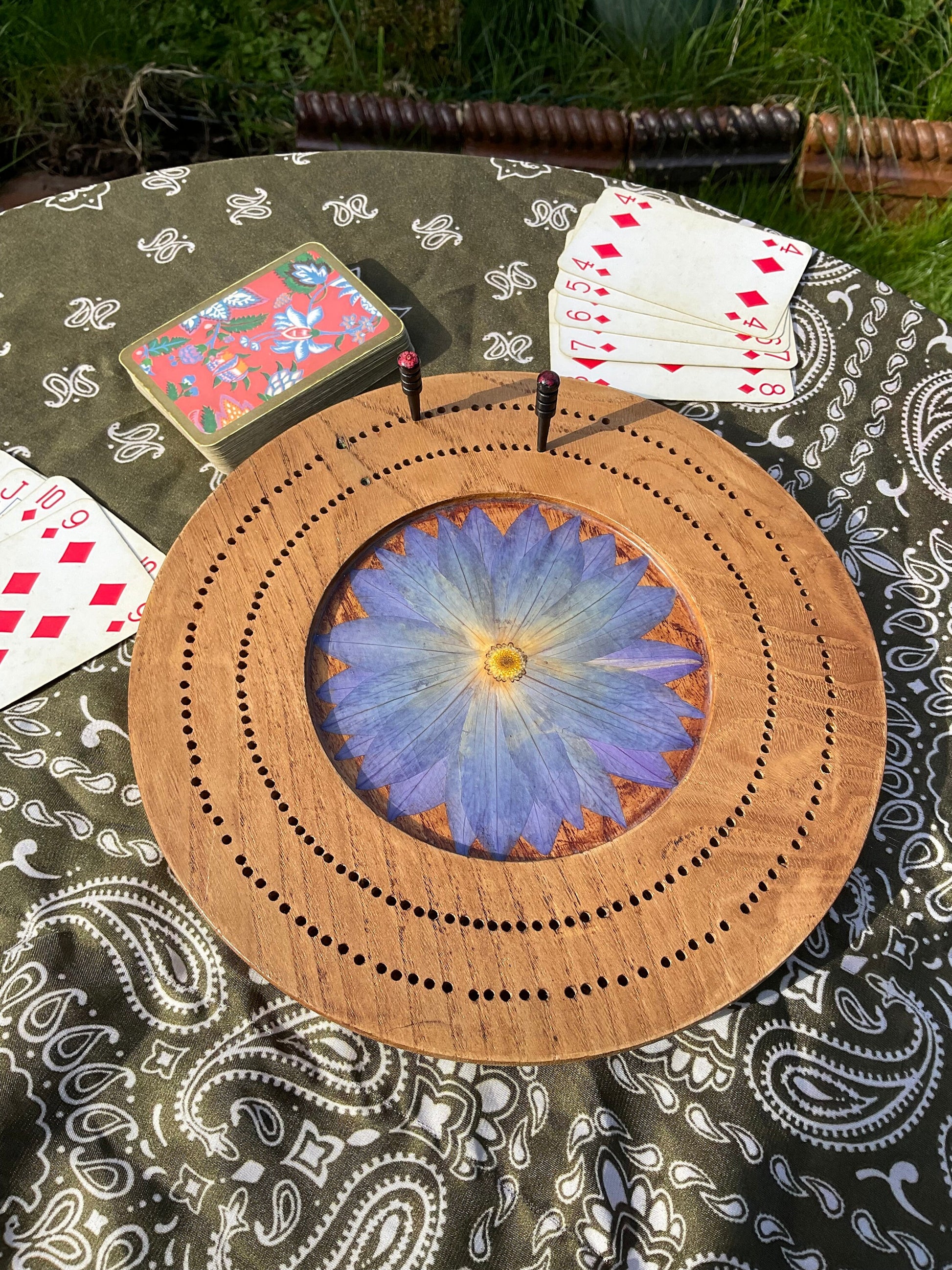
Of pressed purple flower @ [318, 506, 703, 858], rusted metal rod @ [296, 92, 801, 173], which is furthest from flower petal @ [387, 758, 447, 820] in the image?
rusted metal rod @ [296, 92, 801, 173]

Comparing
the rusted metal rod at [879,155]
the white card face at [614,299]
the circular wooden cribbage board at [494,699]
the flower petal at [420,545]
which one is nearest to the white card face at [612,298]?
the white card face at [614,299]

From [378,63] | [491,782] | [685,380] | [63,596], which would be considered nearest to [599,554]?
[491,782]

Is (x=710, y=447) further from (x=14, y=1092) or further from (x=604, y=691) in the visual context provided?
(x=14, y=1092)

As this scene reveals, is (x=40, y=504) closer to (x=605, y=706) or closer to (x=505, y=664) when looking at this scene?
(x=505, y=664)

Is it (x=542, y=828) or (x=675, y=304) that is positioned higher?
(x=675, y=304)

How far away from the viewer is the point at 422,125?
271 centimetres

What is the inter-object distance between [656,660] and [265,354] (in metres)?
0.94

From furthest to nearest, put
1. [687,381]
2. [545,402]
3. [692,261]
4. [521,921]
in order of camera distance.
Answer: [692,261] → [687,381] → [545,402] → [521,921]

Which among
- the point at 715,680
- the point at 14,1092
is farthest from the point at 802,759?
the point at 14,1092

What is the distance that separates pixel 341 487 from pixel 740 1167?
121cm

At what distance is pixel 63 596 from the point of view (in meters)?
1.66

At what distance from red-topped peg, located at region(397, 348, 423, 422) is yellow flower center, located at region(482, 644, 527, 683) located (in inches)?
18.4

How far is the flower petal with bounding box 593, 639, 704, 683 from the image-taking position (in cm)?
145

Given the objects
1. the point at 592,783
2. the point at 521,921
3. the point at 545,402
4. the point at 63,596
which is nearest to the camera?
the point at 521,921
